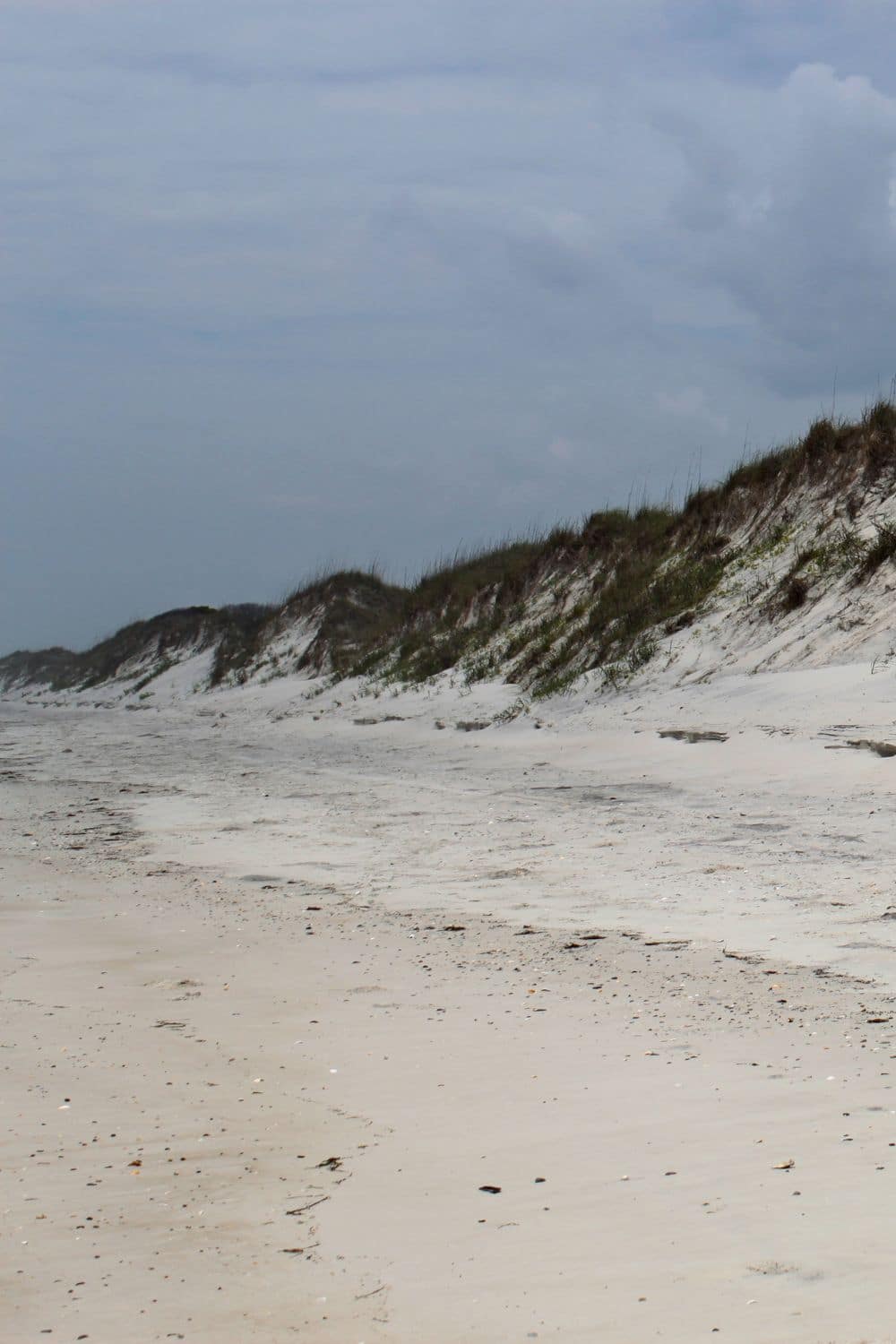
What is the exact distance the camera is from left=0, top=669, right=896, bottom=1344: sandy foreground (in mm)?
2404

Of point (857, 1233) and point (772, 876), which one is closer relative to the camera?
point (857, 1233)

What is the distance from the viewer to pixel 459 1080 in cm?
378

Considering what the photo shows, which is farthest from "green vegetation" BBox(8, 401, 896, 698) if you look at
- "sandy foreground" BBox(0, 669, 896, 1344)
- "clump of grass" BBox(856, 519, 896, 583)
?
"sandy foreground" BBox(0, 669, 896, 1344)

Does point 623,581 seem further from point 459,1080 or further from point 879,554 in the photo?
point 459,1080

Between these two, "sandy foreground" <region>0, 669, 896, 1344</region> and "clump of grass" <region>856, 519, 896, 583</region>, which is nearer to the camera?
"sandy foreground" <region>0, 669, 896, 1344</region>

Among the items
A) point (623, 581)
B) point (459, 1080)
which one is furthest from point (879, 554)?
point (459, 1080)

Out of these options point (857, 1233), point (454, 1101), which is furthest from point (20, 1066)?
point (857, 1233)

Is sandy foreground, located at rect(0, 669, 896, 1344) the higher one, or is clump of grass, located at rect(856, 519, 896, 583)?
clump of grass, located at rect(856, 519, 896, 583)

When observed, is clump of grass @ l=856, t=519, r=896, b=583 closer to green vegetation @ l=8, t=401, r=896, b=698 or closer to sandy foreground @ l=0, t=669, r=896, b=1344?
green vegetation @ l=8, t=401, r=896, b=698

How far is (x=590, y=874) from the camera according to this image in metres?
7.20

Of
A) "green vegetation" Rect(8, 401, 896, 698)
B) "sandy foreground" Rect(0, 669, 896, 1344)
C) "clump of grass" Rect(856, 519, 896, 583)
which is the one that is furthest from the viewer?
"green vegetation" Rect(8, 401, 896, 698)

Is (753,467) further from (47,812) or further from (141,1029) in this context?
(141,1029)

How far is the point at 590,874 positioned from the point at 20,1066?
13.0ft

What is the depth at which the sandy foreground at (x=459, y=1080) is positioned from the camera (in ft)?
7.89
